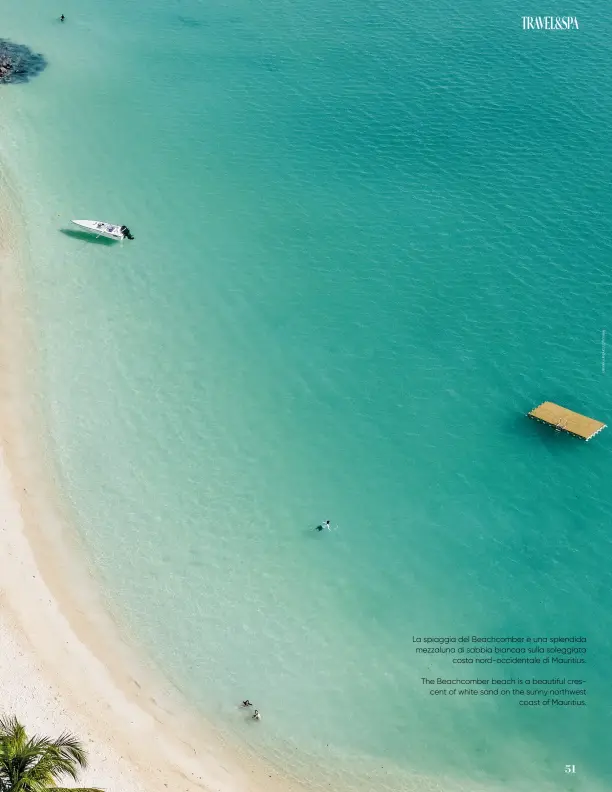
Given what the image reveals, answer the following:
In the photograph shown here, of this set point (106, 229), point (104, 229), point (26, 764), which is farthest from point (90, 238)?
point (26, 764)

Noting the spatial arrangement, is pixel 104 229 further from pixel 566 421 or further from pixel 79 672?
pixel 79 672

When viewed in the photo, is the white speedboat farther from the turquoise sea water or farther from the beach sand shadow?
the turquoise sea water

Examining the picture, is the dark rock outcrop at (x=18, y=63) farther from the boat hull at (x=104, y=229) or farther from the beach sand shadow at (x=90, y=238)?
the boat hull at (x=104, y=229)

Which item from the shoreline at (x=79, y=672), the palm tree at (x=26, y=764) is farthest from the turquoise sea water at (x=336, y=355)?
the palm tree at (x=26, y=764)

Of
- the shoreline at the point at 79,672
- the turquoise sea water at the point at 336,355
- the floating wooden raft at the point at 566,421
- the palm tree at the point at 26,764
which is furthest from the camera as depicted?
the floating wooden raft at the point at 566,421

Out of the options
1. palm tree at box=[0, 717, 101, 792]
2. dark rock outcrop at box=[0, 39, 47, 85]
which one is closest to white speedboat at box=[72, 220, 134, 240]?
dark rock outcrop at box=[0, 39, 47, 85]

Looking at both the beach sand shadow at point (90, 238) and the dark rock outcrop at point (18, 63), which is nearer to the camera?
the beach sand shadow at point (90, 238)
